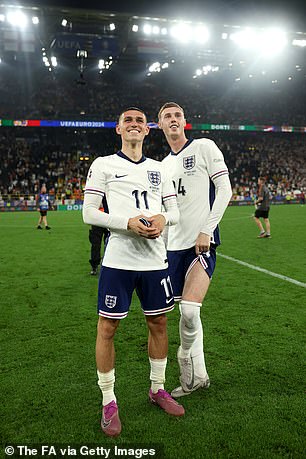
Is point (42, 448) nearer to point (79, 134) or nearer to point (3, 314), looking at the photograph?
point (3, 314)

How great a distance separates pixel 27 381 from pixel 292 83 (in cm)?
4411

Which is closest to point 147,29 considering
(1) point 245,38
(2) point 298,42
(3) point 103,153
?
(1) point 245,38

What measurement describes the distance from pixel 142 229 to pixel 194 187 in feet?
3.14

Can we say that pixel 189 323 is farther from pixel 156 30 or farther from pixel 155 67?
pixel 155 67

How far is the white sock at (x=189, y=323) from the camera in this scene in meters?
3.39

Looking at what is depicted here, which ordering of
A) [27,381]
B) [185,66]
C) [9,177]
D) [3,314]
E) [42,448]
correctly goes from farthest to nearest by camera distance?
1. [185,66]
2. [9,177]
3. [3,314]
4. [27,381]
5. [42,448]

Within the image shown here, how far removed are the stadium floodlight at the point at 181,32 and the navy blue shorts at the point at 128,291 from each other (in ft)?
85.7

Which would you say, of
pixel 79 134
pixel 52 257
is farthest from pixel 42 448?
pixel 79 134

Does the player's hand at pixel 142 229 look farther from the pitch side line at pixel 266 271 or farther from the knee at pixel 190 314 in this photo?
the pitch side line at pixel 266 271

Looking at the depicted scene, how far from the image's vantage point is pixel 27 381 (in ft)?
12.0

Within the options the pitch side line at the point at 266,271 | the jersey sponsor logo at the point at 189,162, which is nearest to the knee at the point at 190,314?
the jersey sponsor logo at the point at 189,162

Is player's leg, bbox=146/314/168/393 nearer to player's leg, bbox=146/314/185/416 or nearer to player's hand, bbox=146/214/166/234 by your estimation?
player's leg, bbox=146/314/185/416

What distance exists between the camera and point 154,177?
3.21 m

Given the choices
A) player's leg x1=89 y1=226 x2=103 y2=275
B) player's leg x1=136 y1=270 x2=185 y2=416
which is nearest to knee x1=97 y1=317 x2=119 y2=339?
player's leg x1=136 y1=270 x2=185 y2=416
